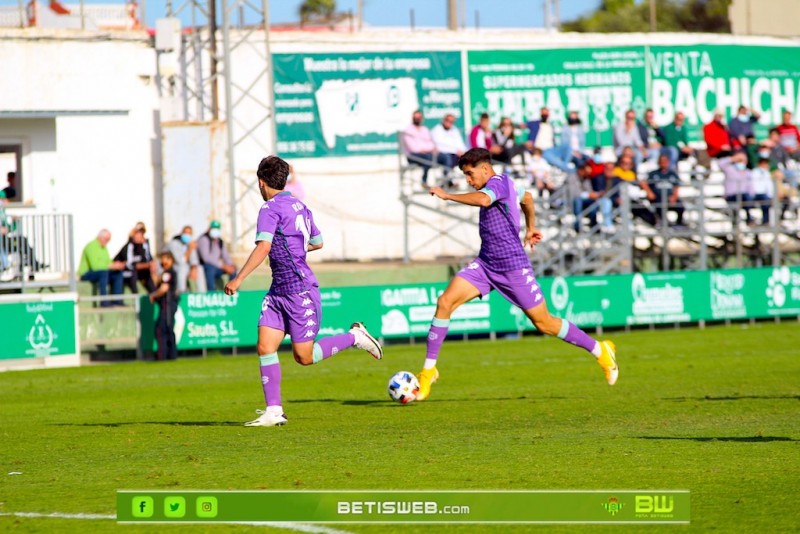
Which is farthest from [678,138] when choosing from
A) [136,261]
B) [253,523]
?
[253,523]

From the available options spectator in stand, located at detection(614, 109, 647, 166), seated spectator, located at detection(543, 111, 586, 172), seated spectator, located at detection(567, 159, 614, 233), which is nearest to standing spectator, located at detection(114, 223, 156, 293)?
seated spectator, located at detection(567, 159, 614, 233)

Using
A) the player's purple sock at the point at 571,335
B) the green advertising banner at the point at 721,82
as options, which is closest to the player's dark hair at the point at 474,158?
the player's purple sock at the point at 571,335

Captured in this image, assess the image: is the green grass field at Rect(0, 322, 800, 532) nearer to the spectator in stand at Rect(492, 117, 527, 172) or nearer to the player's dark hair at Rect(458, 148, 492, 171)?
the player's dark hair at Rect(458, 148, 492, 171)

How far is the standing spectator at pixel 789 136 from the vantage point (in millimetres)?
29734

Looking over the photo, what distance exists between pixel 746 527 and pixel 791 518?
1.13ft

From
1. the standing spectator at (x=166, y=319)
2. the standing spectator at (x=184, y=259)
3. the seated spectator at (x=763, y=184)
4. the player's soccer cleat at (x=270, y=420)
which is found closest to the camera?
the player's soccer cleat at (x=270, y=420)

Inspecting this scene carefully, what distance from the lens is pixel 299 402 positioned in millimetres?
13852

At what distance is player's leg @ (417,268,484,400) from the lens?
1244cm

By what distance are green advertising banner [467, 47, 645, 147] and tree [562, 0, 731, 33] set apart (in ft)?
128

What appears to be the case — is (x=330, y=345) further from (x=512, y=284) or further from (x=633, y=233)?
(x=633, y=233)

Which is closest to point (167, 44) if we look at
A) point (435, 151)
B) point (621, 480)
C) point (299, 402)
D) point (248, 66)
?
point (248, 66)

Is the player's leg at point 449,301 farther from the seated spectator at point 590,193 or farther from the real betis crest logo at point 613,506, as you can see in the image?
the seated spectator at point 590,193

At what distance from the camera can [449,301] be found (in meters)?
12.5

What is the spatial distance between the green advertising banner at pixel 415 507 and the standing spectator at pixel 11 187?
782 inches
